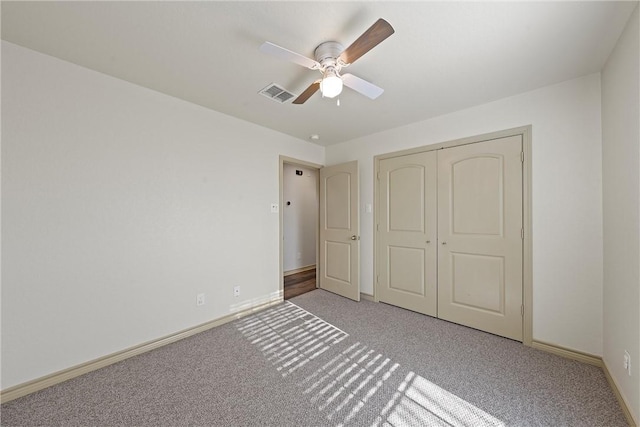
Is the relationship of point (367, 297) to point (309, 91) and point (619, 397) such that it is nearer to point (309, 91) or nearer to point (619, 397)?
point (619, 397)

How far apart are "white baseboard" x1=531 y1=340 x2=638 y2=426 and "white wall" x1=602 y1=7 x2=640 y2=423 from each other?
0.04 metres

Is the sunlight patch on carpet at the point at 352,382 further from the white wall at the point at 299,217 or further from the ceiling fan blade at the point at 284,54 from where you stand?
the white wall at the point at 299,217

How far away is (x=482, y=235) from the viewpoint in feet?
8.43

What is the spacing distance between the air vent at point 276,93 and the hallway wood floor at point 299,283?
2.69 meters

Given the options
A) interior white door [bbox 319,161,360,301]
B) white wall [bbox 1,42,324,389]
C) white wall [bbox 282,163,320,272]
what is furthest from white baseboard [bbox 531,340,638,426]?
white wall [bbox 282,163,320,272]

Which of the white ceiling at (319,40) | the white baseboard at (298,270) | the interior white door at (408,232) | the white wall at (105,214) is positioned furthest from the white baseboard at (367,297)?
the white ceiling at (319,40)

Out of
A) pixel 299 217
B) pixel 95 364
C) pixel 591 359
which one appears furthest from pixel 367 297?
pixel 95 364

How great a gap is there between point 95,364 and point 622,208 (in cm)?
390

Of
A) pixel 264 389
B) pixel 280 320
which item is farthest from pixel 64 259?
pixel 280 320

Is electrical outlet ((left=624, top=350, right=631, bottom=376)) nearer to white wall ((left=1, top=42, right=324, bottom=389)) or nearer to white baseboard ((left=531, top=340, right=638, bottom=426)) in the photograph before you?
white baseboard ((left=531, top=340, right=638, bottom=426))

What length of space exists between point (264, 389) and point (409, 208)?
2.44 metres

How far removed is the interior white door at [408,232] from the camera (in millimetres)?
2939

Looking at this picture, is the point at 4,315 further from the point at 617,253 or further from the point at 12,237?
the point at 617,253

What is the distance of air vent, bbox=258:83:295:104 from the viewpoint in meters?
2.19
